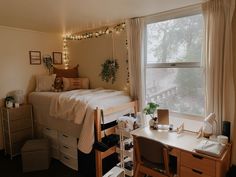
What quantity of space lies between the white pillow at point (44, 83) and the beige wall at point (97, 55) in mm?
628

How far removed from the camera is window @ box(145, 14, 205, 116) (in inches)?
94.3

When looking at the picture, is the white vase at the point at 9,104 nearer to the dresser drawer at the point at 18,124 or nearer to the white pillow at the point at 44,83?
the dresser drawer at the point at 18,124

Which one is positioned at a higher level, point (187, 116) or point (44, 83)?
point (44, 83)

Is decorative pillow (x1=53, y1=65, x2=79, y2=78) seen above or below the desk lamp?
above

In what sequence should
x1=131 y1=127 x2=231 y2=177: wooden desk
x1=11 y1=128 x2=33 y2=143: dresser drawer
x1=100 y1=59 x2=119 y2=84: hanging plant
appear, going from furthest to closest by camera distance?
x1=100 y1=59 x2=119 y2=84: hanging plant → x1=11 y1=128 x2=33 y2=143: dresser drawer → x1=131 y1=127 x2=231 y2=177: wooden desk

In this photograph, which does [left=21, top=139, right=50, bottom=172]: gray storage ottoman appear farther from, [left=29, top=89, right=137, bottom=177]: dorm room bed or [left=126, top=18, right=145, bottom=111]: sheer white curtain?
[left=126, top=18, right=145, bottom=111]: sheer white curtain

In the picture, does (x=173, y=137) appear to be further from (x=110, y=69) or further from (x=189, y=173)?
(x=110, y=69)

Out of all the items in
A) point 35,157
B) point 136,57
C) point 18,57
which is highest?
point 18,57

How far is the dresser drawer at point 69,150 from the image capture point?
2704 millimetres

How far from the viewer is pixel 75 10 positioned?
238 cm

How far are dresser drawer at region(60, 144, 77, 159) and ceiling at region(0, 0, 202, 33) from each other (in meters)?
1.90

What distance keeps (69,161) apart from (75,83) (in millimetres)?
1404

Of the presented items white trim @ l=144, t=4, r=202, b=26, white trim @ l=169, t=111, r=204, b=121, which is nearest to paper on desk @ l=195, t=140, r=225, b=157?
white trim @ l=169, t=111, r=204, b=121

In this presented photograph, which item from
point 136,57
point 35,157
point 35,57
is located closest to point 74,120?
point 35,157
